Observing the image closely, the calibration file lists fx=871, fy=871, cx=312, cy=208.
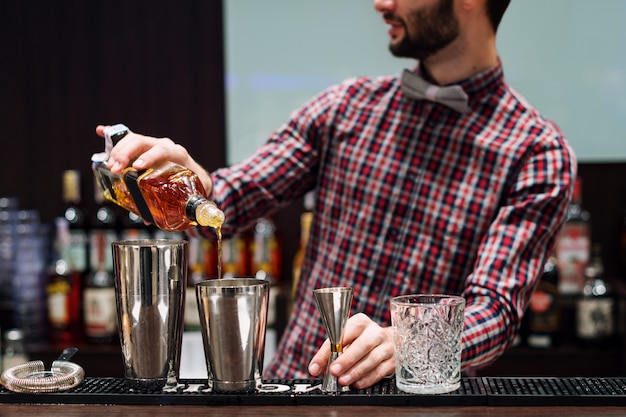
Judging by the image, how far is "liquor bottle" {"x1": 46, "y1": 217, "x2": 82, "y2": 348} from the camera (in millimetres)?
3141

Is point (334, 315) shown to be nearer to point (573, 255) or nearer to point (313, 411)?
point (313, 411)

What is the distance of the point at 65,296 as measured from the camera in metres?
3.15

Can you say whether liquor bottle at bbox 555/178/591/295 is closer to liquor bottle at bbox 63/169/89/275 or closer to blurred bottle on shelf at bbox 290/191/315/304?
blurred bottle on shelf at bbox 290/191/315/304

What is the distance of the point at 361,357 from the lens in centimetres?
120

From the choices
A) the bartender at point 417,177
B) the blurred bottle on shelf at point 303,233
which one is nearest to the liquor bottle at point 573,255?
the blurred bottle on shelf at point 303,233

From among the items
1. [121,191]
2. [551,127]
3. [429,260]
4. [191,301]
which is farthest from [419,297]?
[191,301]

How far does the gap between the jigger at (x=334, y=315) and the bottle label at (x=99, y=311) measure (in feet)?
6.67

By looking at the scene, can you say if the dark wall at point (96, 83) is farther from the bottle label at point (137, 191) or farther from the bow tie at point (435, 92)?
the bottle label at point (137, 191)

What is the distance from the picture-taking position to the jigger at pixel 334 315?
3.72 ft

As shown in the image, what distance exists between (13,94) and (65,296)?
83cm

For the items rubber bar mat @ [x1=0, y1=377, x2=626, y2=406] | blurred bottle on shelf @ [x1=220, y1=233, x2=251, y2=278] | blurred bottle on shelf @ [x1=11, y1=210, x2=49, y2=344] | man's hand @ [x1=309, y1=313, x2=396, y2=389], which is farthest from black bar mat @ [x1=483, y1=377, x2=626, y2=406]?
blurred bottle on shelf @ [x1=11, y1=210, x2=49, y2=344]

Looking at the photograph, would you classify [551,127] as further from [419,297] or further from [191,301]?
[191,301]

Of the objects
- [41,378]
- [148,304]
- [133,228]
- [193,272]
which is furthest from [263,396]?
[133,228]

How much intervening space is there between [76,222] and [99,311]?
0.37 metres
